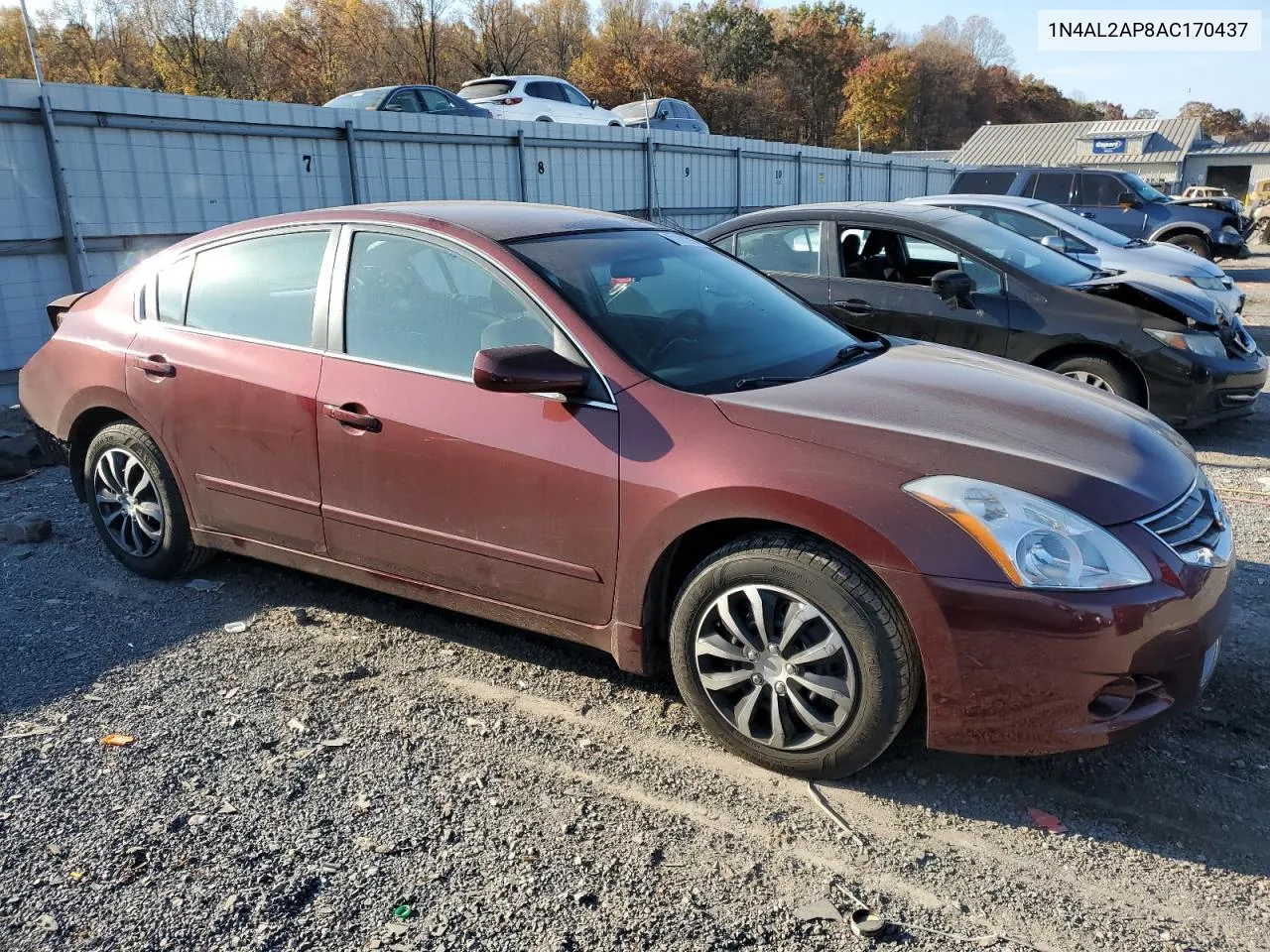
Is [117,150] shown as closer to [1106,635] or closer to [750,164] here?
[1106,635]

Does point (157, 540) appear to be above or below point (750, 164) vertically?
below

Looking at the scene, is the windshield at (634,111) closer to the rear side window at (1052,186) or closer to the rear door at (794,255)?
the rear side window at (1052,186)

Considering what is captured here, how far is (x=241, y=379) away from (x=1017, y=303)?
5099mm

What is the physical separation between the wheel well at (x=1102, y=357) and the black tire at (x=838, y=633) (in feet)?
15.1

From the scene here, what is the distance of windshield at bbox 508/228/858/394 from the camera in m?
3.38

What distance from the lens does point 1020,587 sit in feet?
8.62

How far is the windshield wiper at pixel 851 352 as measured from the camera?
3.63 meters

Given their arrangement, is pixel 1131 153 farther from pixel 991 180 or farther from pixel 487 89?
pixel 487 89

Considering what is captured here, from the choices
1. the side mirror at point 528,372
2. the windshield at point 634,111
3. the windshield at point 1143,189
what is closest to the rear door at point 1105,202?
the windshield at point 1143,189

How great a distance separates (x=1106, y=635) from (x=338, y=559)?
273 centimetres

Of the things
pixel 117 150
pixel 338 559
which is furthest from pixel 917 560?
pixel 117 150

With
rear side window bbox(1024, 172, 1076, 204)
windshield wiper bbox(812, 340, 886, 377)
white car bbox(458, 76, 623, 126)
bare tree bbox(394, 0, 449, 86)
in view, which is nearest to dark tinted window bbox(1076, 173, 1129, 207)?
rear side window bbox(1024, 172, 1076, 204)

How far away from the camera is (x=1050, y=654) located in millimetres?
2643

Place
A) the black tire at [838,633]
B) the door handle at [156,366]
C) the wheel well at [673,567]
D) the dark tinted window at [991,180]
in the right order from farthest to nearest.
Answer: the dark tinted window at [991,180]
the door handle at [156,366]
the wheel well at [673,567]
the black tire at [838,633]
